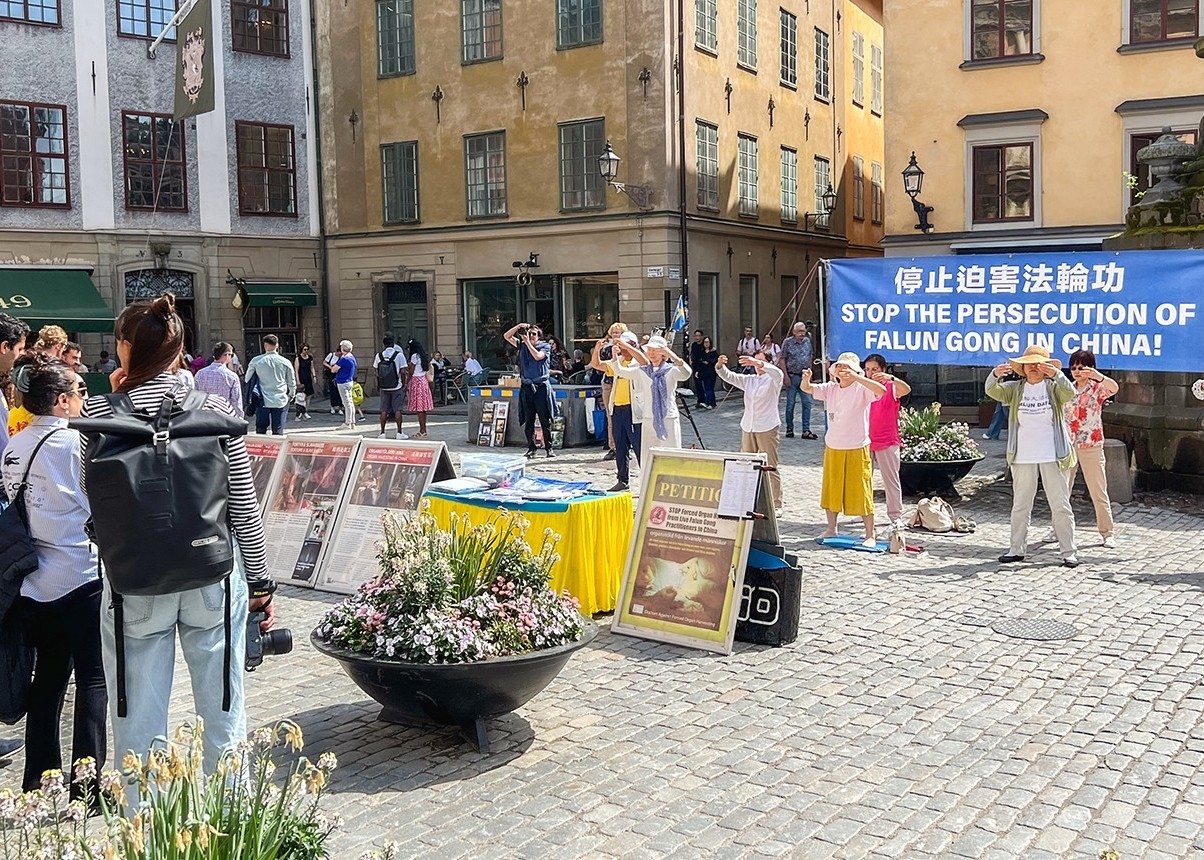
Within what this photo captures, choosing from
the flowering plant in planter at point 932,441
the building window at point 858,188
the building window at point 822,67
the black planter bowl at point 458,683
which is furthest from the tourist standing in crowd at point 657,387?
the building window at point 858,188

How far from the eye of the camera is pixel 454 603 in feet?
18.4

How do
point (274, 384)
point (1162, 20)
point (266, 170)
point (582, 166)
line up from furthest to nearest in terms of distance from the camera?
point (266, 170)
point (582, 166)
point (1162, 20)
point (274, 384)

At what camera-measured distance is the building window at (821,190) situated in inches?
1384

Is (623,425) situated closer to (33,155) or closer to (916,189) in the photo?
(916,189)

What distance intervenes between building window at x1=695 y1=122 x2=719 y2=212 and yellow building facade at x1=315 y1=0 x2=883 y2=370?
0.21 feet

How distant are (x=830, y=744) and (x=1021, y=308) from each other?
7564 mm

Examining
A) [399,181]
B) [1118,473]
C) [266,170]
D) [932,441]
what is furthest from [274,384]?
[266,170]

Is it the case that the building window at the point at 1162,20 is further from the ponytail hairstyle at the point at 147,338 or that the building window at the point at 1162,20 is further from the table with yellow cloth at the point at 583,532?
the ponytail hairstyle at the point at 147,338

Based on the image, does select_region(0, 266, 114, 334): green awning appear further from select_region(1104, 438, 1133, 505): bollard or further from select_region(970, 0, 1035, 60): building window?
select_region(1104, 438, 1133, 505): bollard

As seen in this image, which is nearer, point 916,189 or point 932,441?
point 932,441

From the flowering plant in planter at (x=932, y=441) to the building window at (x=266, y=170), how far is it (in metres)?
22.9

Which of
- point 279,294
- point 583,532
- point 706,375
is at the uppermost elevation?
point 279,294

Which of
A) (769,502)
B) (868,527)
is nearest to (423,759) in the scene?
(769,502)

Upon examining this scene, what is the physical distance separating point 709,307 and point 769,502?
2285 cm
